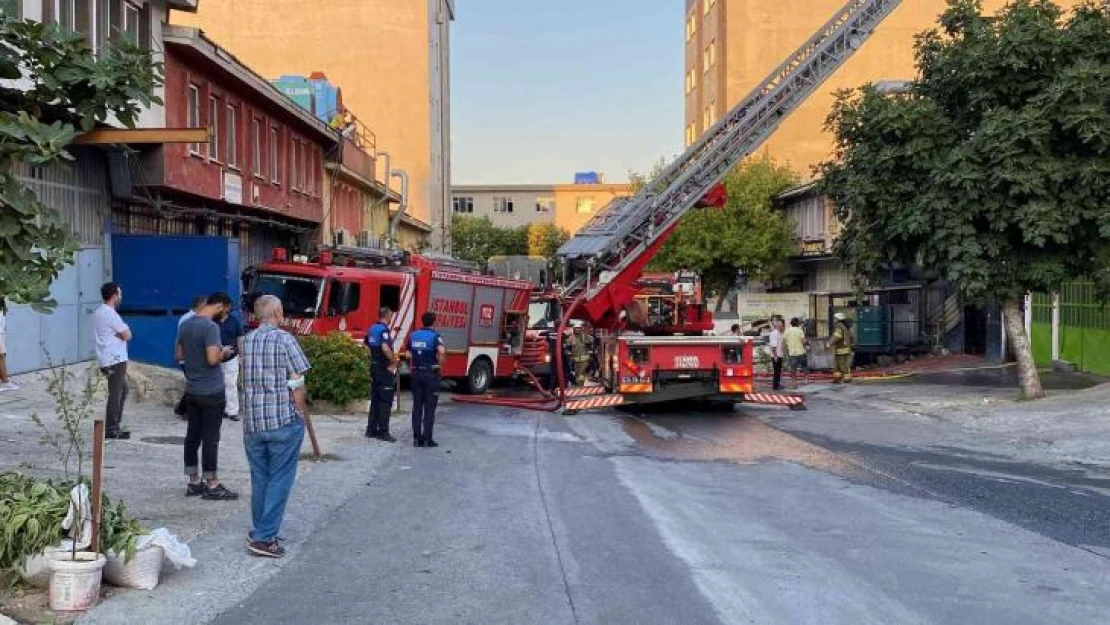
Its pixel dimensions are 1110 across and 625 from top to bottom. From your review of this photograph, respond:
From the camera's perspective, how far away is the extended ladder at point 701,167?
64.3 ft

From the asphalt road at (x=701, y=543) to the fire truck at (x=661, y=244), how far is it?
4936mm

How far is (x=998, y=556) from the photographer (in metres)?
7.66

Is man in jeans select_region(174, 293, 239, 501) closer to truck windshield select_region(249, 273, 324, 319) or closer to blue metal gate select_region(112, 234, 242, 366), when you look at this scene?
blue metal gate select_region(112, 234, 242, 366)

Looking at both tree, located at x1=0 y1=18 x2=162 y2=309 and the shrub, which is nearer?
tree, located at x1=0 y1=18 x2=162 y2=309

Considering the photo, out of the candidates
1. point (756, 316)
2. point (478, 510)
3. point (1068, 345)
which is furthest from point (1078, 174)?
point (756, 316)

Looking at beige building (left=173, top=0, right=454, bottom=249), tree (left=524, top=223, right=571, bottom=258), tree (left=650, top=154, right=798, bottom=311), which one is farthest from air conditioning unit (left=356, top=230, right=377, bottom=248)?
tree (left=524, top=223, right=571, bottom=258)

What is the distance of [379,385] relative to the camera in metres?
14.2

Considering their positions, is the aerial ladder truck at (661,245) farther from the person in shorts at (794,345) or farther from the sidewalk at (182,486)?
the person in shorts at (794,345)

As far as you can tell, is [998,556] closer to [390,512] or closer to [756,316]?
[390,512]

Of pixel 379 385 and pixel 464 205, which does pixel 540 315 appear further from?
pixel 464 205

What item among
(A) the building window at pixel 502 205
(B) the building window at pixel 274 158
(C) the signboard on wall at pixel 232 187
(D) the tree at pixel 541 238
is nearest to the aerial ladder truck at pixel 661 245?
(C) the signboard on wall at pixel 232 187

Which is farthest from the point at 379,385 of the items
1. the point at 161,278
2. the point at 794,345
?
the point at 794,345

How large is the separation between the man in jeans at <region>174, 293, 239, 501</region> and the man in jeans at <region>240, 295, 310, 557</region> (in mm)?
1725

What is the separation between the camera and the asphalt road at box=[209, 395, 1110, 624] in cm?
628
